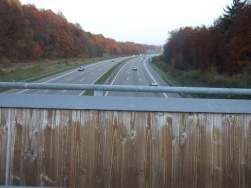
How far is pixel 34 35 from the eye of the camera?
42.0 m

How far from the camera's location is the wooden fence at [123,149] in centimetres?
282

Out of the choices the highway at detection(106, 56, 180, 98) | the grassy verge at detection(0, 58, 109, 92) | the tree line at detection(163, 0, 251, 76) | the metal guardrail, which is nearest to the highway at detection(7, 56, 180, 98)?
the highway at detection(106, 56, 180, 98)

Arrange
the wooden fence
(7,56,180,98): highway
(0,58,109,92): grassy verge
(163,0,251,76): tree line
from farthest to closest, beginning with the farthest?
(163,0,251,76): tree line < (7,56,180,98): highway < (0,58,109,92): grassy verge < the wooden fence

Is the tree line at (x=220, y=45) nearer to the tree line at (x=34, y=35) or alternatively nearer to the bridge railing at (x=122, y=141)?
the bridge railing at (x=122, y=141)

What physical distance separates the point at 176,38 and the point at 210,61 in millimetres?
17886

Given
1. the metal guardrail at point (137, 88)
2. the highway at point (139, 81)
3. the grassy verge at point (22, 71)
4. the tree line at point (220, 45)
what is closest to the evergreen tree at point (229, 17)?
the tree line at point (220, 45)

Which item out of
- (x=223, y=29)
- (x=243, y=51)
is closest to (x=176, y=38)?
(x=223, y=29)

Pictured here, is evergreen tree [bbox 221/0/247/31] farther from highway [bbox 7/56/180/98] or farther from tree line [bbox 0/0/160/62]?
tree line [bbox 0/0/160/62]

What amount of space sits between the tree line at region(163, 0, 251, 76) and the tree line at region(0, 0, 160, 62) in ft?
67.2

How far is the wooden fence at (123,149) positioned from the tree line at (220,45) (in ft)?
51.4

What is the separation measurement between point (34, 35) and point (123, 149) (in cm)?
4284

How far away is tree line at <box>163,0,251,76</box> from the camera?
98.7 ft

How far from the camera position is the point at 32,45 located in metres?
38.0

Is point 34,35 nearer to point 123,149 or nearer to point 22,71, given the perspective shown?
point 22,71
